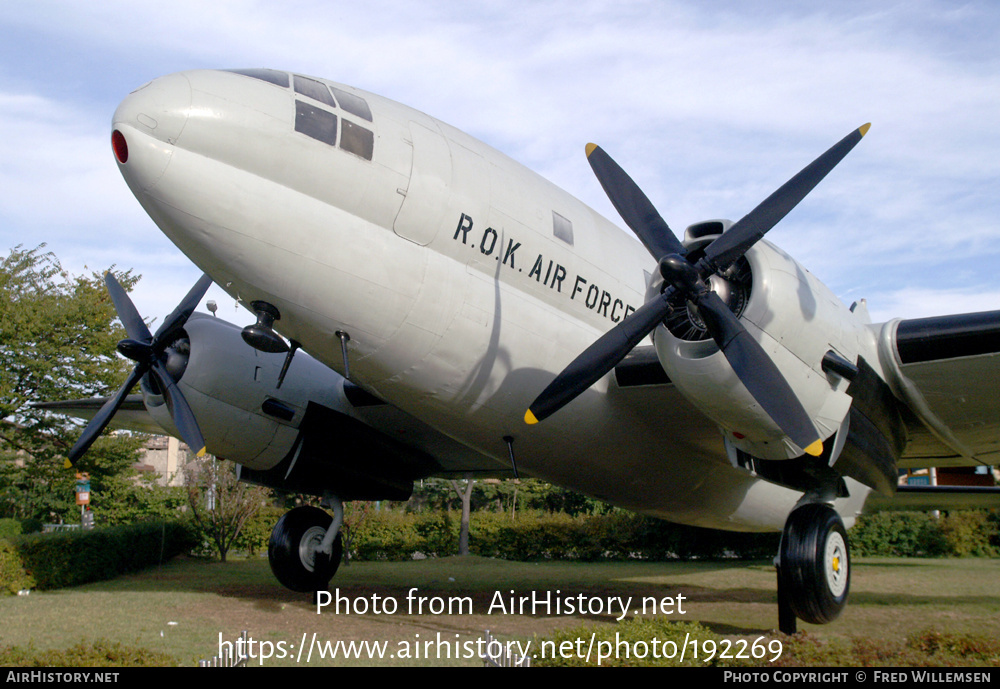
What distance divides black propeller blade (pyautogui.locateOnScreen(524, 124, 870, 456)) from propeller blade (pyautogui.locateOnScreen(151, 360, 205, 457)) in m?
5.35

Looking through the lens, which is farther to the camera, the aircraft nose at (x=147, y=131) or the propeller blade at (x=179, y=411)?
the propeller blade at (x=179, y=411)

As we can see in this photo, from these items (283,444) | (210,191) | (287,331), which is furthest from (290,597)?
(210,191)

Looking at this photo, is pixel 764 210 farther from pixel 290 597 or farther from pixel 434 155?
pixel 290 597

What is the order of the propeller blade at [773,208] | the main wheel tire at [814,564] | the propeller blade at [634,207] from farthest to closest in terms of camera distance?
the main wheel tire at [814,564] < the propeller blade at [634,207] < the propeller blade at [773,208]

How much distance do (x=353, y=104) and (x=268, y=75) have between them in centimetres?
92

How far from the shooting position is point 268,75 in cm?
782

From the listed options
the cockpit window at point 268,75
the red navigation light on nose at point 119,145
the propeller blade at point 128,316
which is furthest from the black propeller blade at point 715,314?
the propeller blade at point 128,316

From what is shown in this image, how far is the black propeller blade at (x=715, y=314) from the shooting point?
7387 millimetres

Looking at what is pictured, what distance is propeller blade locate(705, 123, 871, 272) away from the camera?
25.0 ft

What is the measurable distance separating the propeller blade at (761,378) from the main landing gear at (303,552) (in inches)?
308

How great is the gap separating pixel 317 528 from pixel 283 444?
2159mm

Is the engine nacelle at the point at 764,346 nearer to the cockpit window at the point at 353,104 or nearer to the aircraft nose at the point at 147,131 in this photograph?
the cockpit window at the point at 353,104

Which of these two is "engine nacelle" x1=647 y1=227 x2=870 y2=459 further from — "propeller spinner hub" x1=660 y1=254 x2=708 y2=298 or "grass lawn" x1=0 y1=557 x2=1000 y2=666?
"grass lawn" x1=0 y1=557 x2=1000 y2=666

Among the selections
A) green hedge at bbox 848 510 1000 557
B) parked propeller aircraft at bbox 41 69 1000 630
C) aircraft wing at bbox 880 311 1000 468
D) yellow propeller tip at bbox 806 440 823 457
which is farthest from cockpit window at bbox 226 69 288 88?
green hedge at bbox 848 510 1000 557
